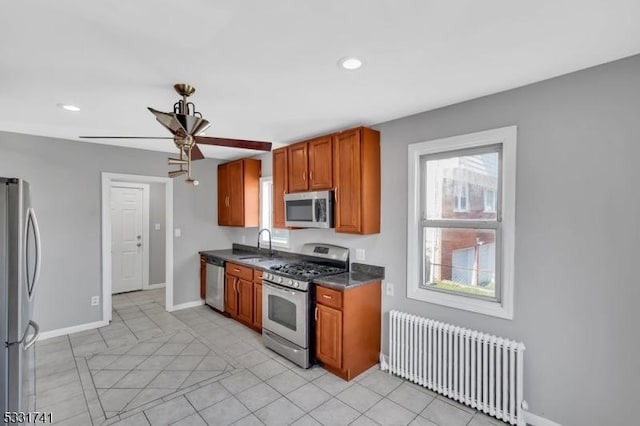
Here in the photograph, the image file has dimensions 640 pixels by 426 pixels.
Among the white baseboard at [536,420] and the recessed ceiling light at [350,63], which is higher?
the recessed ceiling light at [350,63]

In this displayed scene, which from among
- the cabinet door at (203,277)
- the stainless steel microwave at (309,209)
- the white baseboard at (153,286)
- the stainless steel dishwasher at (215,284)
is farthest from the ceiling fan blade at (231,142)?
the white baseboard at (153,286)

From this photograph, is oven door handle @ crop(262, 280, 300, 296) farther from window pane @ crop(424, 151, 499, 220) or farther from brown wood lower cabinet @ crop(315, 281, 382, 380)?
window pane @ crop(424, 151, 499, 220)

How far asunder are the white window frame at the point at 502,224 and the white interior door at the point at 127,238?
17.6 feet

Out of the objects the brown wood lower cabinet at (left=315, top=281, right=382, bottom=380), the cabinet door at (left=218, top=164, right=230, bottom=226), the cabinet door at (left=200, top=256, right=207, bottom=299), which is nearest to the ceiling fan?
the brown wood lower cabinet at (left=315, top=281, right=382, bottom=380)

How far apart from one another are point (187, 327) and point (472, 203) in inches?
148

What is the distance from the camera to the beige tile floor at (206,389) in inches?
89.4

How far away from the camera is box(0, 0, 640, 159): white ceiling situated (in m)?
1.41

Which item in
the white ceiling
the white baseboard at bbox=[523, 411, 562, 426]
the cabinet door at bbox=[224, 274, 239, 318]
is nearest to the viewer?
the white ceiling

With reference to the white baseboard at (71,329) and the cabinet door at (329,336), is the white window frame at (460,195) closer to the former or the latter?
the cabinet door at (329,336)

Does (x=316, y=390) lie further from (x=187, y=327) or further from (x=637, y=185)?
(x=637, y=185)

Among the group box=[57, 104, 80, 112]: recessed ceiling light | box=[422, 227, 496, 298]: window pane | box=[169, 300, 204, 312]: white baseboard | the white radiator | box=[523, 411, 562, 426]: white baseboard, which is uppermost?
box=[57, 104, 80, 112]: recessed ceiling light

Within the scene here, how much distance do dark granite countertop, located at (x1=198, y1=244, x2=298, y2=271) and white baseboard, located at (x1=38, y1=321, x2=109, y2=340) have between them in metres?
1.60

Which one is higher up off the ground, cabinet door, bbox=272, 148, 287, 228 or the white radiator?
cabinet door, bbox=272, 148, 287, 228

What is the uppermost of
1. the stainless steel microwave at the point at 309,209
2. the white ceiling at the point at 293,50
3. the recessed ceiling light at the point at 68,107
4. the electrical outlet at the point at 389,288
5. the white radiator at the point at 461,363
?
the white ceiling at the point at 293,50
